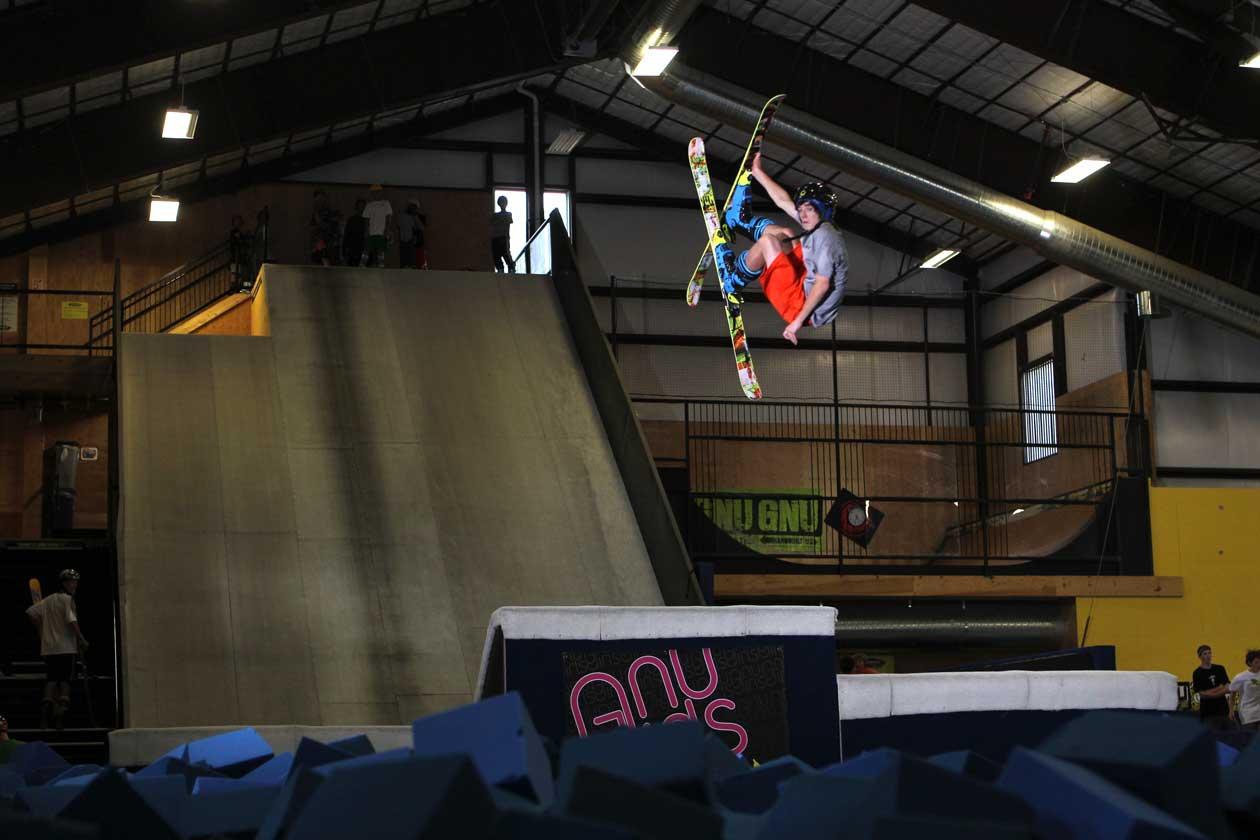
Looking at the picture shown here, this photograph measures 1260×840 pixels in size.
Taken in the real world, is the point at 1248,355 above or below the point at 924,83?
below

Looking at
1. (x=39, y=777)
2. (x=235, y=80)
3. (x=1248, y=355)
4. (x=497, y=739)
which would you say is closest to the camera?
(x=497, y=739)

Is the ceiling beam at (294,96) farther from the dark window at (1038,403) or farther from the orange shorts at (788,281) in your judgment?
the dark window at (1038,403)

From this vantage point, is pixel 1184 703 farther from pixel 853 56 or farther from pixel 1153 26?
pixel 853 56

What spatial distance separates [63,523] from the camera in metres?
18.1

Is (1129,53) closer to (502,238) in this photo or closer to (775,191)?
(775,191)

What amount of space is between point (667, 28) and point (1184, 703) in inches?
364

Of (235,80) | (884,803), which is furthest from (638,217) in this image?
(884,803)

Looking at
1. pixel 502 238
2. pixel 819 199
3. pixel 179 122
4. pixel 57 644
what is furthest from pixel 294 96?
pixel 57 644

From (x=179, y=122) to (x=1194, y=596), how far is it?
13240 mm

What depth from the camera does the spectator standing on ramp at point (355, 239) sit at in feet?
68.8

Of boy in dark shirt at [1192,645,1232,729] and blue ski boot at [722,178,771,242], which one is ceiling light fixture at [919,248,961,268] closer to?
blue ski boot at [722,178,771,242]

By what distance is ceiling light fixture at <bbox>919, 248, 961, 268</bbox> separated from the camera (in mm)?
23203

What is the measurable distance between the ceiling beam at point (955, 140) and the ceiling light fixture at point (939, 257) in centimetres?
318

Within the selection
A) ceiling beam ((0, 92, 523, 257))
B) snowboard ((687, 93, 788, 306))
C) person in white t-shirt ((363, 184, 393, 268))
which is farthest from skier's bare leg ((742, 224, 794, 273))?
ceiling beam ((0, 92, 523, 257))
